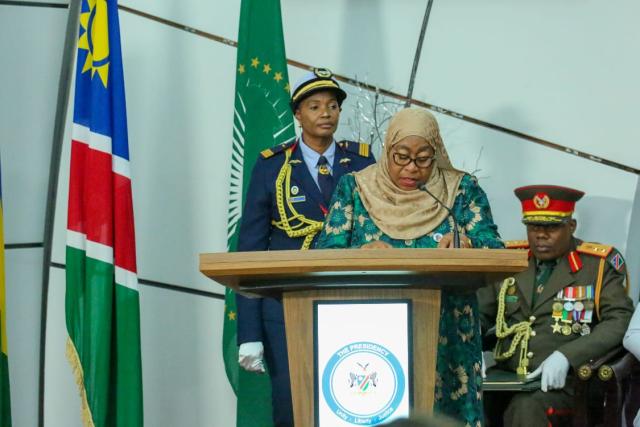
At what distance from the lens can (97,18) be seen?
4199mm

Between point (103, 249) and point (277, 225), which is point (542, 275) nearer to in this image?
point (277, 225)

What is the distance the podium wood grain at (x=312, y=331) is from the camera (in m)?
2.35

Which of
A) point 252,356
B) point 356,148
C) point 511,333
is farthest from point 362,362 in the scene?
point 511,333

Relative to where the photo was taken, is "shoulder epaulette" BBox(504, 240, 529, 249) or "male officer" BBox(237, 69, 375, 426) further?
"shoulder epaulette" BBox(504, 240, 529, 249)

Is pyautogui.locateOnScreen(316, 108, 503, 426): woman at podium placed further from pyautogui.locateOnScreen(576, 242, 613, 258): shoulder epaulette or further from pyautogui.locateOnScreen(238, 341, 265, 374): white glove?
pyautogui.locateOnScreen(576, 242, 613, 258): shoulder epaulette

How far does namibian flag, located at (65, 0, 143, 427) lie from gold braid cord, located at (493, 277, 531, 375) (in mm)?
1361

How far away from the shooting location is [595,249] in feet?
13.6

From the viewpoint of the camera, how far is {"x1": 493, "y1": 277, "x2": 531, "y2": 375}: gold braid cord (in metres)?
4.08

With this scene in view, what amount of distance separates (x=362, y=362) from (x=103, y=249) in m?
2.02

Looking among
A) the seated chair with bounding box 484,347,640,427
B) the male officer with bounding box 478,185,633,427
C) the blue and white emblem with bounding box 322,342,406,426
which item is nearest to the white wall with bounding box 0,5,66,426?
the male officer with bounding box 478,185,633,427

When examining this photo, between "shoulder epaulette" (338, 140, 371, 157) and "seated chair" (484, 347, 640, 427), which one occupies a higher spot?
"shoulder epaulette" (338, 140, 371, 157)

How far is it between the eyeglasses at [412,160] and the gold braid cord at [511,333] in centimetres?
154

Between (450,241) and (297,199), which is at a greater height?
(297,199)

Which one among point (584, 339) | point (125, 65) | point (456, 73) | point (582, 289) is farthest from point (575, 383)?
point (125, 65)
